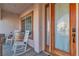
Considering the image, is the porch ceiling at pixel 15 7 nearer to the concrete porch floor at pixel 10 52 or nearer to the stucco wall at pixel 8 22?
the stucco wall at pixel 8 22

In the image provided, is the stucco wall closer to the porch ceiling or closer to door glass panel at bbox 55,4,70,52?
the porch ceiling

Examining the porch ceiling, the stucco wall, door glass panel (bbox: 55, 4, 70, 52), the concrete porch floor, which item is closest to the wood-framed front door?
door glass panel (bbox: 55, 4, 70, 52)

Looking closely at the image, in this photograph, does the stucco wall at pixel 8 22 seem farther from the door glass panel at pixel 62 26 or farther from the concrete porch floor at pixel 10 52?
the door glass panel at pixel 62 26

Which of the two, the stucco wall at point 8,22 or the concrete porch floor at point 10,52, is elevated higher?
the stucco wall at point 8,22

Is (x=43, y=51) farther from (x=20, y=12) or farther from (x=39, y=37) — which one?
(x=20, y=12)

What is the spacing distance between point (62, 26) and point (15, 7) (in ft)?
2.52

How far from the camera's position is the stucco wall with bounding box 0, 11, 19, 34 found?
273 cm

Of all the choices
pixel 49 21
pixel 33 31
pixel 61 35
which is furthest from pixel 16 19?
pixel 61 35

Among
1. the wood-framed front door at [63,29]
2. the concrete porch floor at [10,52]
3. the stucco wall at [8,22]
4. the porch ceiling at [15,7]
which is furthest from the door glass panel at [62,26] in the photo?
the stucco wall at [8,22]

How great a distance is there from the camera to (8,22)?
277 centimetres

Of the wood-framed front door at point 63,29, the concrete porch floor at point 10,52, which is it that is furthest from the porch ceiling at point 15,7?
the concrete porch floor at point 10,52

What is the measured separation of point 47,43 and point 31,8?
1.95ft

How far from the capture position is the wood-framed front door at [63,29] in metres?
2.73

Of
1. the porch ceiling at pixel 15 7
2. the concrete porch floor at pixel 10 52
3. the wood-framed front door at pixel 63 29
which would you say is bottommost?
the concrete porch floor at pixel 10 52
